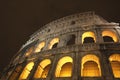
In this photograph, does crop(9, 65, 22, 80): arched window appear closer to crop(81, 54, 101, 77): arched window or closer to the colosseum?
the colosseum

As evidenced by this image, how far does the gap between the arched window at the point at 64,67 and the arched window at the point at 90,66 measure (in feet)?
4.39

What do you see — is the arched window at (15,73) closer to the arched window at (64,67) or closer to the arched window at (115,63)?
the arched window at (64,67)

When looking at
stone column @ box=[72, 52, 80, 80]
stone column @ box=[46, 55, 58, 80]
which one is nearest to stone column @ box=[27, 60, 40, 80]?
stone column @ box=[46, 55, 58, 80]

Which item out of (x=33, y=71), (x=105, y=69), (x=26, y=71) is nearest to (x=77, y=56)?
(x=105, y=69)

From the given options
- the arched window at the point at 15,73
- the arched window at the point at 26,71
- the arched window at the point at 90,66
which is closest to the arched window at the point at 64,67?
the arched window at the point at 90,66

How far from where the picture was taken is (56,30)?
20.4 m

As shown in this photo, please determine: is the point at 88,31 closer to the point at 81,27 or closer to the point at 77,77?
the point at 81,27

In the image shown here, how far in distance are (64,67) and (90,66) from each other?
2513 millimetres

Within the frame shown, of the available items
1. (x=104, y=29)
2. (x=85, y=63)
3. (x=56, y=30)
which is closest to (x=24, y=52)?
(x=56, y=30)

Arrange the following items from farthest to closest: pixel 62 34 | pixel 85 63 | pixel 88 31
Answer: pixel 62 34 < pixel 88 31 < pixel 85 63

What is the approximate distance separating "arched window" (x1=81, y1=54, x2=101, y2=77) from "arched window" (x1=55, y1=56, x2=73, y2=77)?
1338 millimetres

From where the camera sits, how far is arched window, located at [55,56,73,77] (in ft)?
48.2

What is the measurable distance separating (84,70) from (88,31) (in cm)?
475

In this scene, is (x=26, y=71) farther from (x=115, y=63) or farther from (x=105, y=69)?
(x=115, y=63)
